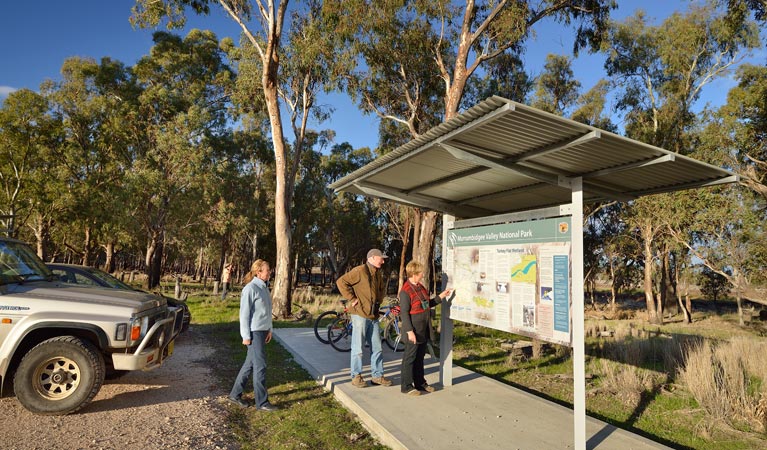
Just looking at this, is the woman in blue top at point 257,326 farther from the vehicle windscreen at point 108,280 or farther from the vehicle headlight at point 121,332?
the vehicle windscreen at point 108,280

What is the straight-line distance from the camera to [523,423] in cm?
500

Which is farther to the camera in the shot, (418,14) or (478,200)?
(418,14)

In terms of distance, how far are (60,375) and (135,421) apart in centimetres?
92

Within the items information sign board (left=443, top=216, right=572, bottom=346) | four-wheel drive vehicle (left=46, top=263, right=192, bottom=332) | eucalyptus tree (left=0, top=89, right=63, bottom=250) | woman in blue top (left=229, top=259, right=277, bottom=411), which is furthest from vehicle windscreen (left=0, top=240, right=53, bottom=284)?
eucalyptus tree (left=0, top=89, right=63, bottom=250)

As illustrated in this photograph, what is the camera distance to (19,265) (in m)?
5.64

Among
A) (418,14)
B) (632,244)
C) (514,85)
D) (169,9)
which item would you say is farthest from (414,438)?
(632,244)

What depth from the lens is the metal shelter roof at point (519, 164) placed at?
398 centimetres

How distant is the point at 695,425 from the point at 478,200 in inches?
149

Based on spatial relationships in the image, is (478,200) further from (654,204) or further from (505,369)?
(654,204)

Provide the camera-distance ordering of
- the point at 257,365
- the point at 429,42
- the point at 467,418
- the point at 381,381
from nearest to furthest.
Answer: the point at 467,418 < the point at 257,365 < the point at 381,381 < the point at 429,42

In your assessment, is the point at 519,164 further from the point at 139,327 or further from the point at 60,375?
the point at 60,375

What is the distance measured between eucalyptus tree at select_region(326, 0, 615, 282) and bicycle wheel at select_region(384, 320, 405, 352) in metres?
4.13

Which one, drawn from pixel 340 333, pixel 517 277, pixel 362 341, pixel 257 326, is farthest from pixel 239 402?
pixel 340 333

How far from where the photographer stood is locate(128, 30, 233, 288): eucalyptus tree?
27281 millimetres
